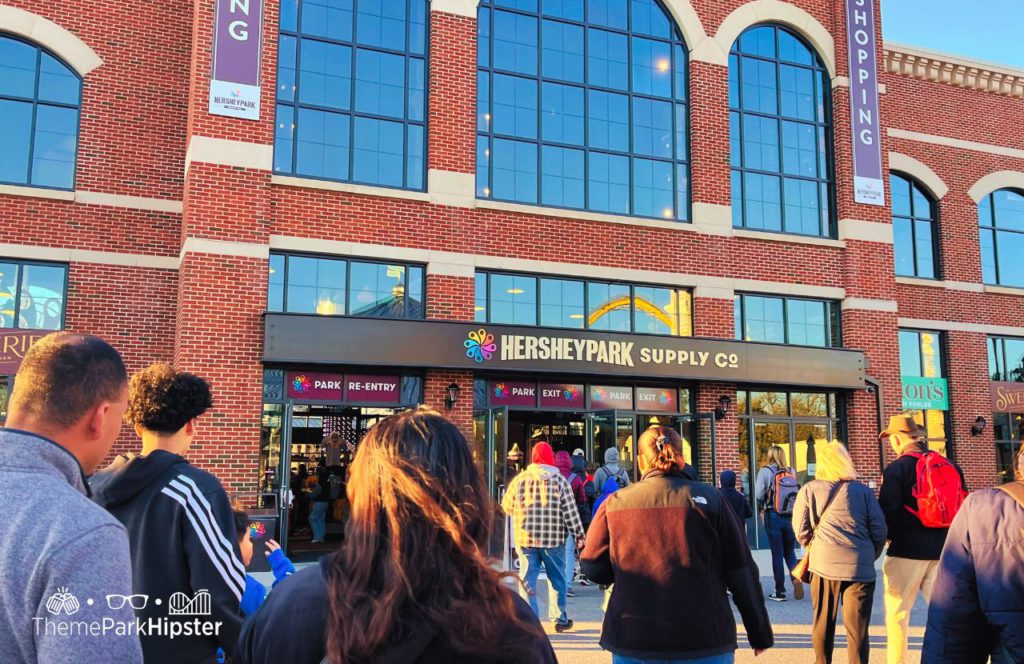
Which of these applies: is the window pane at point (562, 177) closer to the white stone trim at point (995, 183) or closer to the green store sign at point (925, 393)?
the green store sign at point (925, 393)

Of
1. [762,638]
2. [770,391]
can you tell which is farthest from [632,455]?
[762,638]

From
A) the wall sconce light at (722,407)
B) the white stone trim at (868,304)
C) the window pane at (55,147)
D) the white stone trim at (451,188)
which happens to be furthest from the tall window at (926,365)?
the window pane at (55,147)

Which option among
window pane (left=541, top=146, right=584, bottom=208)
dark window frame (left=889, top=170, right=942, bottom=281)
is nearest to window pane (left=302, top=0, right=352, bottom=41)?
window pane (left=541, top=146, right=584, bottom=208)

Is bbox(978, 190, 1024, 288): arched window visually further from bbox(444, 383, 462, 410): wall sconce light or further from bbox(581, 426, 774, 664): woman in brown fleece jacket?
bbox(581, 426, 774, 664): woman in brown fleece jacket

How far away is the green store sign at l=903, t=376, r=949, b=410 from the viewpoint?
1930 centimetres

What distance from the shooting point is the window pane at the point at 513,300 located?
15.3 meters

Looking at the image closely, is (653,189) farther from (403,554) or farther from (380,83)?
(403,554)

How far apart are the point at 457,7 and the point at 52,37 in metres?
7.07

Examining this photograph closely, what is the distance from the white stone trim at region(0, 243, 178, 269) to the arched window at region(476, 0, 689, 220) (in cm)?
587

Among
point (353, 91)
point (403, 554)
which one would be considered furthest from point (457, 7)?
point (403, 554)

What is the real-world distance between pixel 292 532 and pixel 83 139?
25.4 feet

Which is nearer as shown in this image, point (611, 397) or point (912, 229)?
point (611, 397)

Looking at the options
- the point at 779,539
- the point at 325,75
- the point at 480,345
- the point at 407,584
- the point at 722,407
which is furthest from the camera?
the point at 722,407

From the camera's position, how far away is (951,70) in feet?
67.5
